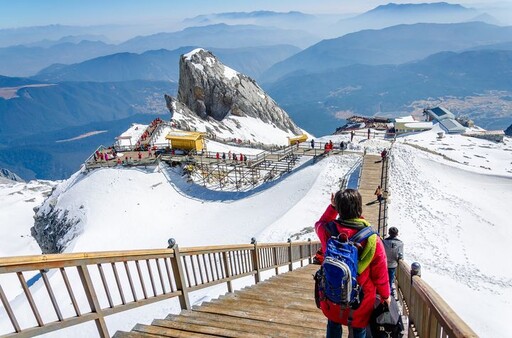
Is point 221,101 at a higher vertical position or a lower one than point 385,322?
higher

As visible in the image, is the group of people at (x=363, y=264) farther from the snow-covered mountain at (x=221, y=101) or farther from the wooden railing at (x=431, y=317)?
the snow-covered mountain at (x=221, y=101)

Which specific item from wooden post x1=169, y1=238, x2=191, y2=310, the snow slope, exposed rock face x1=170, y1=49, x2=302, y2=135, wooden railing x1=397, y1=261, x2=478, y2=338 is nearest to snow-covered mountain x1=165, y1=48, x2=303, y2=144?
exposed rock face x1=170, y1=49, x2=302, y2=135

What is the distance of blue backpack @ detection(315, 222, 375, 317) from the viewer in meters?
3.31

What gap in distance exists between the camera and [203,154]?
107 feet

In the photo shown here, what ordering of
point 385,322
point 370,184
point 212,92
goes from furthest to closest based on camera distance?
point 212,92 < point 370,184 < point 385,322

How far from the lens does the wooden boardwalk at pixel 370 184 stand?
59.1 ft

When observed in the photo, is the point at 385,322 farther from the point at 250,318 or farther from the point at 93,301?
the point at 93,301

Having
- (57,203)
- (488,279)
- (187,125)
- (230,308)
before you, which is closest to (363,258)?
(230,308)

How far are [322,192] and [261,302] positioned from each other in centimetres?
1735

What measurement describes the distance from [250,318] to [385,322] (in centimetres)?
253

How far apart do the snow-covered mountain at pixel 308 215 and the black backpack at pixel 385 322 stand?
8640 millimetres

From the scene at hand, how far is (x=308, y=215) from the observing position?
2045 cm

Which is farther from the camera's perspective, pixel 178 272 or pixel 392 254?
pixel 392 254

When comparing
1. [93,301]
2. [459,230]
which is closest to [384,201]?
[459,230]
